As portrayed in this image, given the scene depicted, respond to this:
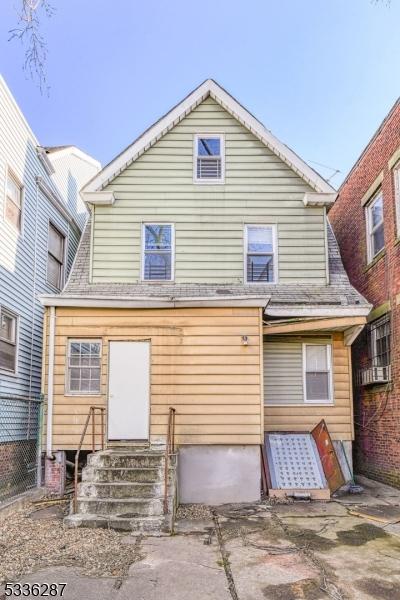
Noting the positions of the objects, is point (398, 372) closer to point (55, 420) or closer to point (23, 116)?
point (55, 420)

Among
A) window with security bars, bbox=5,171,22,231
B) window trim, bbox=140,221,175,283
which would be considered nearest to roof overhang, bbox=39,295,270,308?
window trim, bbox=140,221,175,283

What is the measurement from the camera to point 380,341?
35.8ft

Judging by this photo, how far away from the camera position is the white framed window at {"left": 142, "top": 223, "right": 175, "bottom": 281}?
11.2 m

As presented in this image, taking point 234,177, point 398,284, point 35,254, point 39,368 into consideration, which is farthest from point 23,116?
point 398,284

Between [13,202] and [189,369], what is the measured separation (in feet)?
15.6

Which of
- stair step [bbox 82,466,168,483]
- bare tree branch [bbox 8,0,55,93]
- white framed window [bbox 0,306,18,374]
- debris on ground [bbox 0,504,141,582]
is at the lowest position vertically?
debris on ground [bbox 0,504,141,582]

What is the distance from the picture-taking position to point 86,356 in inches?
387

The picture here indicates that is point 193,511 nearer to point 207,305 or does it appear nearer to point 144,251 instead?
point 207,305

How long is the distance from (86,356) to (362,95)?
6252 mm

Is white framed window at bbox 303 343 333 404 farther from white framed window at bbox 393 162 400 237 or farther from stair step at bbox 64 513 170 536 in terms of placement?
stair step at bbox 64 513 170 536

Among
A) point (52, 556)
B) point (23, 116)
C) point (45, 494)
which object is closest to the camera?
point (52, 556)

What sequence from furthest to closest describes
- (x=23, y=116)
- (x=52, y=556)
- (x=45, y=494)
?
(x=23, y=116)
(x=45, y=494)
(x=52, y=556)

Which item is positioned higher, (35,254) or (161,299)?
(35,254)

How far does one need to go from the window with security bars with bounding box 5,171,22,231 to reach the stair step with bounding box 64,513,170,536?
229 inches
